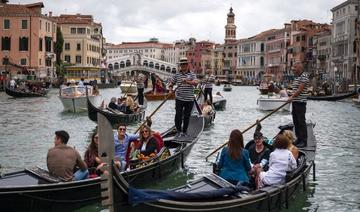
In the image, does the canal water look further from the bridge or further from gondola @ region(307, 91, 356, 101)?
the bridge

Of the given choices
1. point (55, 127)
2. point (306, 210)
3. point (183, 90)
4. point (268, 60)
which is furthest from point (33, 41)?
point (268, 60)

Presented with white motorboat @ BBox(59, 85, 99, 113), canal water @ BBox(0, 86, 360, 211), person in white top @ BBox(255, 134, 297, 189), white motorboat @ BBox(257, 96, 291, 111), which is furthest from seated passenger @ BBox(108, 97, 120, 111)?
person in white top @ BBox(255, 134, 297, 189)

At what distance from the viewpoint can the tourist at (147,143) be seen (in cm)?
544

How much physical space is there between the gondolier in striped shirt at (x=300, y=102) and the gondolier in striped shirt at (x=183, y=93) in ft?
3.38

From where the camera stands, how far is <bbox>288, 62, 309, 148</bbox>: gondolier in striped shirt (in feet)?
19.7

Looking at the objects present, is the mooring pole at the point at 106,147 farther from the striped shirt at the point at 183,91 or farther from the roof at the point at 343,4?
the roof at the point at 343,4

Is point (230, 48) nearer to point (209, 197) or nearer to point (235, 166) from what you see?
point (235, 166)

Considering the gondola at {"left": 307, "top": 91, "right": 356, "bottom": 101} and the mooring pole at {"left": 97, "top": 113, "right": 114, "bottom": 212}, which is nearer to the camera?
the mooring pole at {"left": 97, "top": 113, "right": 114, "bottom": 212}

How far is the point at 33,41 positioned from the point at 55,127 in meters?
22.0

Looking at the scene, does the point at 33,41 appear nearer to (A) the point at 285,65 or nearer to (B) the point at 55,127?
(B) the point at 55,127

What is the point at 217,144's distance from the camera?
9008 millimetres

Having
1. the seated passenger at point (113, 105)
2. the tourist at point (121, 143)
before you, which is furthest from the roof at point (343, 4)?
the tourist at point (121, 143)

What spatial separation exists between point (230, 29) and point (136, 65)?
60.5ft

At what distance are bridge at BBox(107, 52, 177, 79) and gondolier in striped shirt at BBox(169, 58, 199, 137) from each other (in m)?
53.3
